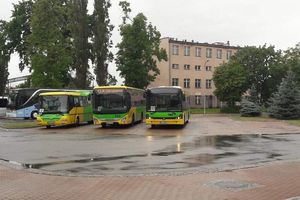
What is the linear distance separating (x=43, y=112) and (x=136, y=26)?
99.8ft

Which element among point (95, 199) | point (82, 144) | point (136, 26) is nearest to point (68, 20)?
point (136, 26)

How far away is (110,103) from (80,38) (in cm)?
3122

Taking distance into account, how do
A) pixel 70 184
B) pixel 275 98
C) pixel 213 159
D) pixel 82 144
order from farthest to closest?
pixel 275 98, pixel 82 144, pixel 213 159, pixel 70 184

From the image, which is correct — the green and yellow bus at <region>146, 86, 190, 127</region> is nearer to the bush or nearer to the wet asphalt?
the wet asphalt

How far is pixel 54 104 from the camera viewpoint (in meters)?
35.2

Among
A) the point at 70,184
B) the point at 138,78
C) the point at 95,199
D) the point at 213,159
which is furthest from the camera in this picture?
the point at 138,78

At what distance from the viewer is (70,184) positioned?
11.6 meters

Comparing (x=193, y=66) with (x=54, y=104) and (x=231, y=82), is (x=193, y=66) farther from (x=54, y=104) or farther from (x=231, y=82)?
(x=54, y=104)

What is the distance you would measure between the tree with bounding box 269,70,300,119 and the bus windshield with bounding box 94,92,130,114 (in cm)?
2158

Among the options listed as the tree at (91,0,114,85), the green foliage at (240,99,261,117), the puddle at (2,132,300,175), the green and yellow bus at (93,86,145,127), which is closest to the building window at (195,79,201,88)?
the tree at (91,0,114,85)

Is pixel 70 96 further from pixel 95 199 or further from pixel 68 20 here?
pixel 68 20

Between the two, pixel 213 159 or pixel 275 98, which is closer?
pixel 213 159

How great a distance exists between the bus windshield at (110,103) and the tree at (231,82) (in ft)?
120

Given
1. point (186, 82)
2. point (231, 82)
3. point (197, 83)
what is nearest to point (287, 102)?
point (231, 82)
